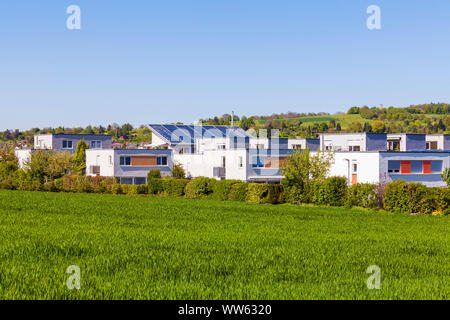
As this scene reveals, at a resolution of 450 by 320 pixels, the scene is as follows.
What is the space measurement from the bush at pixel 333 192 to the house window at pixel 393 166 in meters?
13.6

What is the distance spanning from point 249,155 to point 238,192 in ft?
50.7

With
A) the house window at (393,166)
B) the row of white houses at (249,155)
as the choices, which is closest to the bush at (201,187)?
the row of white houses at (249,155)

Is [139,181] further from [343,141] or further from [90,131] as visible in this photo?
[90,131]

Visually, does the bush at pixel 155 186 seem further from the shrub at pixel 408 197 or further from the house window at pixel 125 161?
the shrub at pixel 408 197

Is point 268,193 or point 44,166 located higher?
point 44,166

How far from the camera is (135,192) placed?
49406 mm

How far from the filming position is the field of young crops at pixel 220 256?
431 inches

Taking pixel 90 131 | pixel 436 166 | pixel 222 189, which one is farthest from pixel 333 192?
pixel 90 131

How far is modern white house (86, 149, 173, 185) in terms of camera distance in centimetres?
6475

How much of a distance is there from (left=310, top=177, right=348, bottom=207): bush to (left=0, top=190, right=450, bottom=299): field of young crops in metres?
8.61

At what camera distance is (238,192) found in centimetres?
4197

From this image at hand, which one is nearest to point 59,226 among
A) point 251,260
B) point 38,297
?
point 251,260

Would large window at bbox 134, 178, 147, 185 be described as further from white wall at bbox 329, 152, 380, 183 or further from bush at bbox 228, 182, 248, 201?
bush at bbox 228, 182, 248, 201
